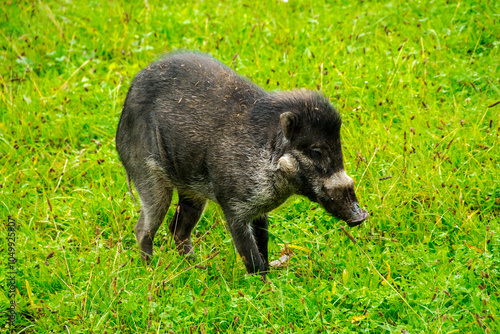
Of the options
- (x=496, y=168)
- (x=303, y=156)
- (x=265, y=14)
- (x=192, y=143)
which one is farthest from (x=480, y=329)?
(x=265, y=14)

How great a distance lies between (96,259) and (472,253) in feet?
9.03

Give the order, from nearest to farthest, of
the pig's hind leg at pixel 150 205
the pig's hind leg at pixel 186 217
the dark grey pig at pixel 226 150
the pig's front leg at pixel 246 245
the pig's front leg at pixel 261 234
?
the dark grey pig at pixel 226 150 < the pig's front leg at pixel 246 245 < the pig's front leg at pixel 261 234 < the pig's hind leg at pixel 150 205 < the pig's hind leg at pixel 186 217

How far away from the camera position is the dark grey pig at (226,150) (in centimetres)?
462

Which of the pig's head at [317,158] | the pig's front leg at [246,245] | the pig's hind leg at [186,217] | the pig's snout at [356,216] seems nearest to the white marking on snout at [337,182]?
the pig's head at [317,158]

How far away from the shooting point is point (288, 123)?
459cm

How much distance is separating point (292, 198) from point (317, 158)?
0.60 m

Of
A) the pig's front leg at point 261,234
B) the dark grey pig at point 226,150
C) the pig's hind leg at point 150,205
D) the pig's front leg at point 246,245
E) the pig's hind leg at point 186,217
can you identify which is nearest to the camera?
the dark grey pig at point 226,150

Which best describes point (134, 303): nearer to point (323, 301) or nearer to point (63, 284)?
point (63, 284)

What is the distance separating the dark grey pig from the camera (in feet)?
15.2

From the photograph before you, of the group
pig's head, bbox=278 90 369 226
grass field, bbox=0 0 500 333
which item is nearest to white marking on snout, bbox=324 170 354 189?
A: pig's head, bbox=278 90 369 226

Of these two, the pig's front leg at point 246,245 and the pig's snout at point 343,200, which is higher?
the pig's snout at point 343,200

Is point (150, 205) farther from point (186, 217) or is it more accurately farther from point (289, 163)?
point (289, 163)

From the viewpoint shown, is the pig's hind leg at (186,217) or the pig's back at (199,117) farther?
the pig's hind leg at (186,217)

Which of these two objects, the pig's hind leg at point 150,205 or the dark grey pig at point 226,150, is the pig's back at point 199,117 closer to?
the dark grey pig at point 226,150
